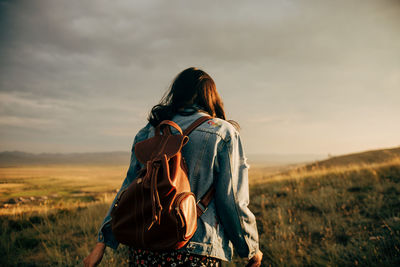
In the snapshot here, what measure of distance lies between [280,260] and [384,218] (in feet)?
8.92

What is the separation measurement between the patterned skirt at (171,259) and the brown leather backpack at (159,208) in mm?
226

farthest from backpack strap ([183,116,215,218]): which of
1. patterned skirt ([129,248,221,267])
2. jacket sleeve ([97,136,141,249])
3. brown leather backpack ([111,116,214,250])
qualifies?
jacket sleeve ([97,136,141,249])

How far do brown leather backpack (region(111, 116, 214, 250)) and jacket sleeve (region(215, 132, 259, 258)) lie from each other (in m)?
0.24

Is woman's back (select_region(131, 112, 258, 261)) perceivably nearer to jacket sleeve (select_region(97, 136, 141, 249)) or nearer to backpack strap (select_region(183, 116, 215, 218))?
backpack strap (select_region(183, 116, 215, 218))

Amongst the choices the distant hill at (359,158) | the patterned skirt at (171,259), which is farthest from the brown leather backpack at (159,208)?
the distant hill at (359,158)

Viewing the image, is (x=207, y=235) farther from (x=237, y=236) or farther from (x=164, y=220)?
(x=164, y=220)

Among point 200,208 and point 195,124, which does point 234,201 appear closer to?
point 200,208

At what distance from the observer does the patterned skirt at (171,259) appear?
4.73 ft

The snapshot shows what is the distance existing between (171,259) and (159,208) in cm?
47

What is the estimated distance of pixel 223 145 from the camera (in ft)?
5.11

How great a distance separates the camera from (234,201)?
147cm

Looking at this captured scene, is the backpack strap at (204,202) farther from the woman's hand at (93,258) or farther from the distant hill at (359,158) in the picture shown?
the distant hill at (359,158)

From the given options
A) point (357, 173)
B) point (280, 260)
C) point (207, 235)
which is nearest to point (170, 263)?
point (207, 235)

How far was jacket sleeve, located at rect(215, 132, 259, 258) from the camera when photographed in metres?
1.47
